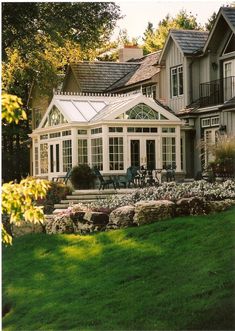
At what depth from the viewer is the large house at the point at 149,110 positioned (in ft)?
23.4

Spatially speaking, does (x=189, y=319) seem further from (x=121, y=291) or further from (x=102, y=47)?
(x=102, y=47)

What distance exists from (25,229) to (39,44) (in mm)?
1880

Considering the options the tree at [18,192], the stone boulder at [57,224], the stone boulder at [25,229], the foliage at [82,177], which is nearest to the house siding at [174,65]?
the foliage at [82,177]

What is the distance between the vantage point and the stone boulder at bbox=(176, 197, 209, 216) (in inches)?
277

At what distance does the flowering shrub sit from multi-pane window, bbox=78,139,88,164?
47 cm

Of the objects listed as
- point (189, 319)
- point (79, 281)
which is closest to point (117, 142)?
point (79, 281)

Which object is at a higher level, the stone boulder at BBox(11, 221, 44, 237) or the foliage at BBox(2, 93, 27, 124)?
the foliage at BBox(2, 93, 27, 124)

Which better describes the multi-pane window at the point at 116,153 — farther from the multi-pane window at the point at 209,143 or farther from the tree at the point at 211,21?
the tree at the point at 211,21

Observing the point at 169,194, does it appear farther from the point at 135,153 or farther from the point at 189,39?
the point at 189,39

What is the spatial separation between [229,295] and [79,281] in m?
1.40

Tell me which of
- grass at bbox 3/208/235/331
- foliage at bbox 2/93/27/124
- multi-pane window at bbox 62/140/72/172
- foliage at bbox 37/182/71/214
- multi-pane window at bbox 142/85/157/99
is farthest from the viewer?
multi-pane window at bbox 142/85/157/99

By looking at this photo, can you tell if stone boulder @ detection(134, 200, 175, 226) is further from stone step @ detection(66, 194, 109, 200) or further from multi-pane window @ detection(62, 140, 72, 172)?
multi-pane window @ detection(62, 140, 72, 172)

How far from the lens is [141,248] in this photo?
677 centimetres

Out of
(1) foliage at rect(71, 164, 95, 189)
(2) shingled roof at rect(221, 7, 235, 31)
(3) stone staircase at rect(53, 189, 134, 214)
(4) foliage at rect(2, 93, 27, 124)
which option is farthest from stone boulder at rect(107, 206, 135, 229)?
(2) shingled roof at rect(221, 7, 235, 31)
